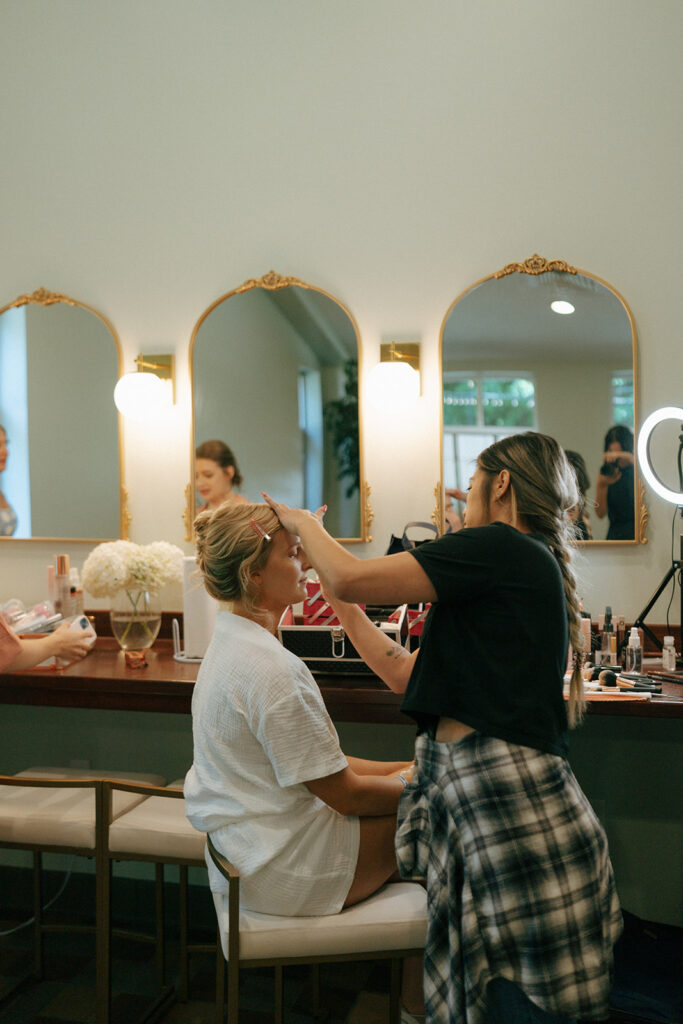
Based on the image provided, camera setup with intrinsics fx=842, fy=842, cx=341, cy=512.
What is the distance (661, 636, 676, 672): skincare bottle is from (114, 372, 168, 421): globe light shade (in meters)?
2.02

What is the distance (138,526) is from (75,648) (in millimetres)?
761

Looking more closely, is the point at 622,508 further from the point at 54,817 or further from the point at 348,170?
the point at 54,817

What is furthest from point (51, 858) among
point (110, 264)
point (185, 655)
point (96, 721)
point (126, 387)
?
point (110, 264)

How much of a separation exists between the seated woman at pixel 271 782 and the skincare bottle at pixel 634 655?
1155 millimetres

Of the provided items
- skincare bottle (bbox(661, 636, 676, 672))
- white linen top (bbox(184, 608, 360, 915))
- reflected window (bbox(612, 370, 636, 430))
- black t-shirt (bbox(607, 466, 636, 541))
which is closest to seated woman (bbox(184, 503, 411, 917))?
white linen top (bbox(184, 608, 360, 915))

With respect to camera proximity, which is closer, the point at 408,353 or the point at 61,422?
the point at 408,353

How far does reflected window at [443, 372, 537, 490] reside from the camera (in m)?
2.97

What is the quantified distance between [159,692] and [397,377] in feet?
4.49

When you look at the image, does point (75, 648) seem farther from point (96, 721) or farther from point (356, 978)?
point (356, 978)

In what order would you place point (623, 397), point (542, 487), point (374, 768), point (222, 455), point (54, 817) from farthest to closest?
point (222, 455)
point (623, 397)
point (54, 817)
point (374, 768)
point (542, 487)

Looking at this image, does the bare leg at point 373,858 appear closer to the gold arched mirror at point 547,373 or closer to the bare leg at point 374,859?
the bare leg at point 374,859

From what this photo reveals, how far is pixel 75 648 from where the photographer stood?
2691 millimetres

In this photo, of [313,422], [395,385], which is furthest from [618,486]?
[313,422]

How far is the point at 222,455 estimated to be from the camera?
324 centimetres
